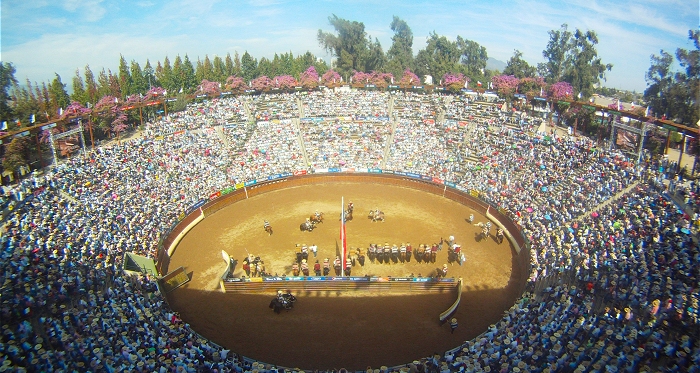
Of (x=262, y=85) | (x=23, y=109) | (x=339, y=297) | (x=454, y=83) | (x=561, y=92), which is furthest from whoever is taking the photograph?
(x=262, y=85)

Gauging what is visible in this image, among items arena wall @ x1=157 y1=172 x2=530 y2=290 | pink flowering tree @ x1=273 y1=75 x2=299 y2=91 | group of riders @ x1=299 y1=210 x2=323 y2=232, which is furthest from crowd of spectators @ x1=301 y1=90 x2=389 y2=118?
group of riders @ x1=299 y1=210 x2=323 y2=232

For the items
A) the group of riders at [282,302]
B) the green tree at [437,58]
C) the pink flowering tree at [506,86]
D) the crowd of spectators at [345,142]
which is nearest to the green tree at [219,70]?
the crowd of spectators at [345,142]

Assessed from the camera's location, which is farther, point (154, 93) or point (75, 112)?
point (154, 93)

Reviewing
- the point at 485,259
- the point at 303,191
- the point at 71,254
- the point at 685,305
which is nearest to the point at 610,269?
the point at 685,305

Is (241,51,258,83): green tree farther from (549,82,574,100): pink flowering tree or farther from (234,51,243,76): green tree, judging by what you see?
(549,82,574,100): pink flowering tree

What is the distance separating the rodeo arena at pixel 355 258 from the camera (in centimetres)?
1836

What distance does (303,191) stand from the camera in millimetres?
44125

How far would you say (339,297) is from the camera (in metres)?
25.4

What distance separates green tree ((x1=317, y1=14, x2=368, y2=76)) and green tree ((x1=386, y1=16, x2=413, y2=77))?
7.67 m

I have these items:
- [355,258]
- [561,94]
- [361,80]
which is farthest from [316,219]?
[361,80]

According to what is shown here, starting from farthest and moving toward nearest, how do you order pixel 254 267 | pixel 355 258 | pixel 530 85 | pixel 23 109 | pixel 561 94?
pixel 530 85 < pixel 561 94 < pixel 23 109 < pixel 355 258 < pixel 254 267

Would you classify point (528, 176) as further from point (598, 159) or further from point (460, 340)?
point (460, 340)

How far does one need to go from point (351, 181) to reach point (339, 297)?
75.3 feet

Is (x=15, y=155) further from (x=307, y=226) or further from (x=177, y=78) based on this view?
(x=177, y=78)
